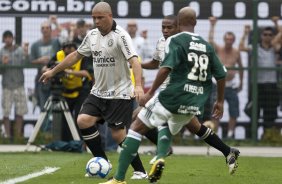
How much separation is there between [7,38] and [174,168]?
23.3ft

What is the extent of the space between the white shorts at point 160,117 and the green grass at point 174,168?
1343 mm

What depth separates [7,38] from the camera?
1977 centimetres

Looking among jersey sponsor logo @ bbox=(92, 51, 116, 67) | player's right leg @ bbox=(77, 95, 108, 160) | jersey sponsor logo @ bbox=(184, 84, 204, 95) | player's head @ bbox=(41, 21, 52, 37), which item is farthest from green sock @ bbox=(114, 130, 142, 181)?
player's head @ bbox=(41, 21, 52, 37)

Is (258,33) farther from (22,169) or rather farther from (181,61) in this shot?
(181,61)

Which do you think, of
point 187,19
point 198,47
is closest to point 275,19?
point 187,19

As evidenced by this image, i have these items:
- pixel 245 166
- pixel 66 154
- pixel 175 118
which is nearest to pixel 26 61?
pixel 66 154

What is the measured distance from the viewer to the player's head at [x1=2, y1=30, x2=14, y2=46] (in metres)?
19.8

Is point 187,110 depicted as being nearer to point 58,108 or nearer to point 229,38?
point 58,108

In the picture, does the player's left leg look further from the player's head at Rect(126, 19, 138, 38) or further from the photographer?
the player's head at Rect(126, 19, 138, 38)

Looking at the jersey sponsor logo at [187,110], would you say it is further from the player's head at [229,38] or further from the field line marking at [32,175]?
the player's head at [229,38]

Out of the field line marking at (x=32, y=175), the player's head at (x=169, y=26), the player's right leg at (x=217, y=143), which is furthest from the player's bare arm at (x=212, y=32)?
the player's right leg at (x=217, y=143)

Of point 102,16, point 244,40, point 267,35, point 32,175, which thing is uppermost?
point 102,16

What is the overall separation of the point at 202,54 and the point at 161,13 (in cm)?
1005

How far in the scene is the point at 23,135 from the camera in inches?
779
